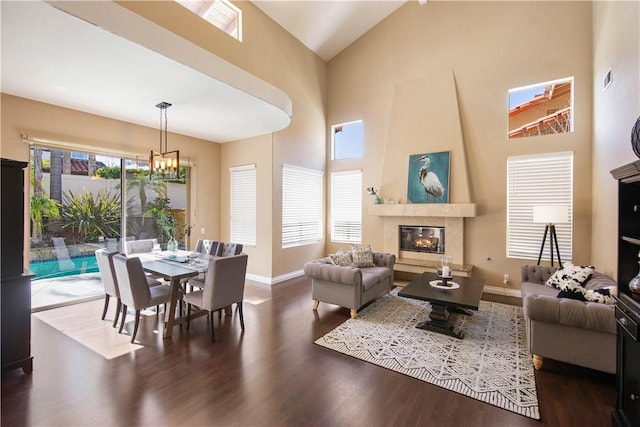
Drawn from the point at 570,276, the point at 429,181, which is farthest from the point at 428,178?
the point at 570,276

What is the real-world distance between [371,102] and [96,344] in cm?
643

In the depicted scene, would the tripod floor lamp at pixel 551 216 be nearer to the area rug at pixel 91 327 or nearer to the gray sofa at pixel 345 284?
the gray sofa at pixel 345 284

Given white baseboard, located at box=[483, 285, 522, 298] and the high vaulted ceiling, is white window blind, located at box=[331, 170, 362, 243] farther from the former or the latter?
white baseboard, located at box=[483, 285, 522, 298]

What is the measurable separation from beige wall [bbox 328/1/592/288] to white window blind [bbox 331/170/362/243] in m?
0.25

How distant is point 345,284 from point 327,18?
17.5 ft

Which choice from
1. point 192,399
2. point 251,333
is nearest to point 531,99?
point 251,333

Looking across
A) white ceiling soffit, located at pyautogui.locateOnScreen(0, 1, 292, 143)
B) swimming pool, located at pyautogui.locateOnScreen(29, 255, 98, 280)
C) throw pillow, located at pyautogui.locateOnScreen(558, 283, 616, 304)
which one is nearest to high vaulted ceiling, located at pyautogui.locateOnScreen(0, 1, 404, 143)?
white ceiling soffit, located at pyautogui.locateOnScreen(0, 1, 292, 143)

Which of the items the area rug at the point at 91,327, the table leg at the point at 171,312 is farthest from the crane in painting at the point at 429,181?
the area rug at the point at 91,327

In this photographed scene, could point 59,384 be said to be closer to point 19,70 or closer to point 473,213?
point 19,70

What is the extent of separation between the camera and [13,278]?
2602 mm

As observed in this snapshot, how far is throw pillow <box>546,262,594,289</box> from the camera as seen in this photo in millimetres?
3519

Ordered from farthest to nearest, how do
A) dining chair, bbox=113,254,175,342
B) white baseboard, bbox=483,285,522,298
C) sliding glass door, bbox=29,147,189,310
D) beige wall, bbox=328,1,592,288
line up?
white baseboard, bbox=483,285,522,298 → beige wall, bbox=328,1,592,288 → sliding glass door, bbox=29,147,189,310 → dining chair, bbox=113,254,175,342

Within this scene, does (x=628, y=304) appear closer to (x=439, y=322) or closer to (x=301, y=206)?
(x=439, y=322)

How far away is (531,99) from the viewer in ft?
16.8
